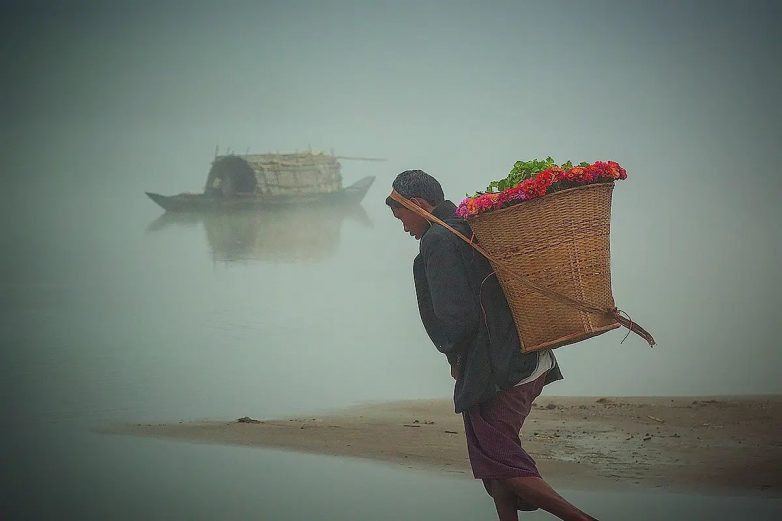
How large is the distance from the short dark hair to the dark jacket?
3.6 inches

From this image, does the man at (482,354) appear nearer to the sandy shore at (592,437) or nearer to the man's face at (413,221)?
the man's face at (413,221)

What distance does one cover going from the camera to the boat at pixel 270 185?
788 cm

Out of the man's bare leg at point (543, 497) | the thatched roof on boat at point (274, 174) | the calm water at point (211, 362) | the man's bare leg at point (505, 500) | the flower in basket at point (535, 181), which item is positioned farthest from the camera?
the thatched roof on boat at point (274, 174)

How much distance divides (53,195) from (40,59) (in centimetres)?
100

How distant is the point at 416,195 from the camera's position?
2930mm

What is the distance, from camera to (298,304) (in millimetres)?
7309

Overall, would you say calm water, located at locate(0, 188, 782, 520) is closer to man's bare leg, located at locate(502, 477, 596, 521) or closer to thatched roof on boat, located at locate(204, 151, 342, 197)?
thatched roof on boat, located at locate(204, 151, 342, 197)

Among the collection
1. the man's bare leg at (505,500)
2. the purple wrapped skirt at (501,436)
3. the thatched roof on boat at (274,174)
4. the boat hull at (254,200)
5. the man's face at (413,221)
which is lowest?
the man's bare leg at (505,500)

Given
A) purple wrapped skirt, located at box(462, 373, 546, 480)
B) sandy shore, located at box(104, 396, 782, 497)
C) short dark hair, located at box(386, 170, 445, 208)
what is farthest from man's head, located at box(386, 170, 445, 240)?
sandy shore, located at box(104, 396, 782, 497)

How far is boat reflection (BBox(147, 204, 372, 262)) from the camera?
25.8 feet

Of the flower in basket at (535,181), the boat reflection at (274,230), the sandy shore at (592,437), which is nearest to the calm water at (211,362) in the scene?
the boat reflection at (274,230)

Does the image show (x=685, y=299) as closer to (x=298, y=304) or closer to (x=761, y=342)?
(x=761, y=342)

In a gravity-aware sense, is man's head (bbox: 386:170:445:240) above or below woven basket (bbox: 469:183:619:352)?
above

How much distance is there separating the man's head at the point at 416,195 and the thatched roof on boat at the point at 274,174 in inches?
190
